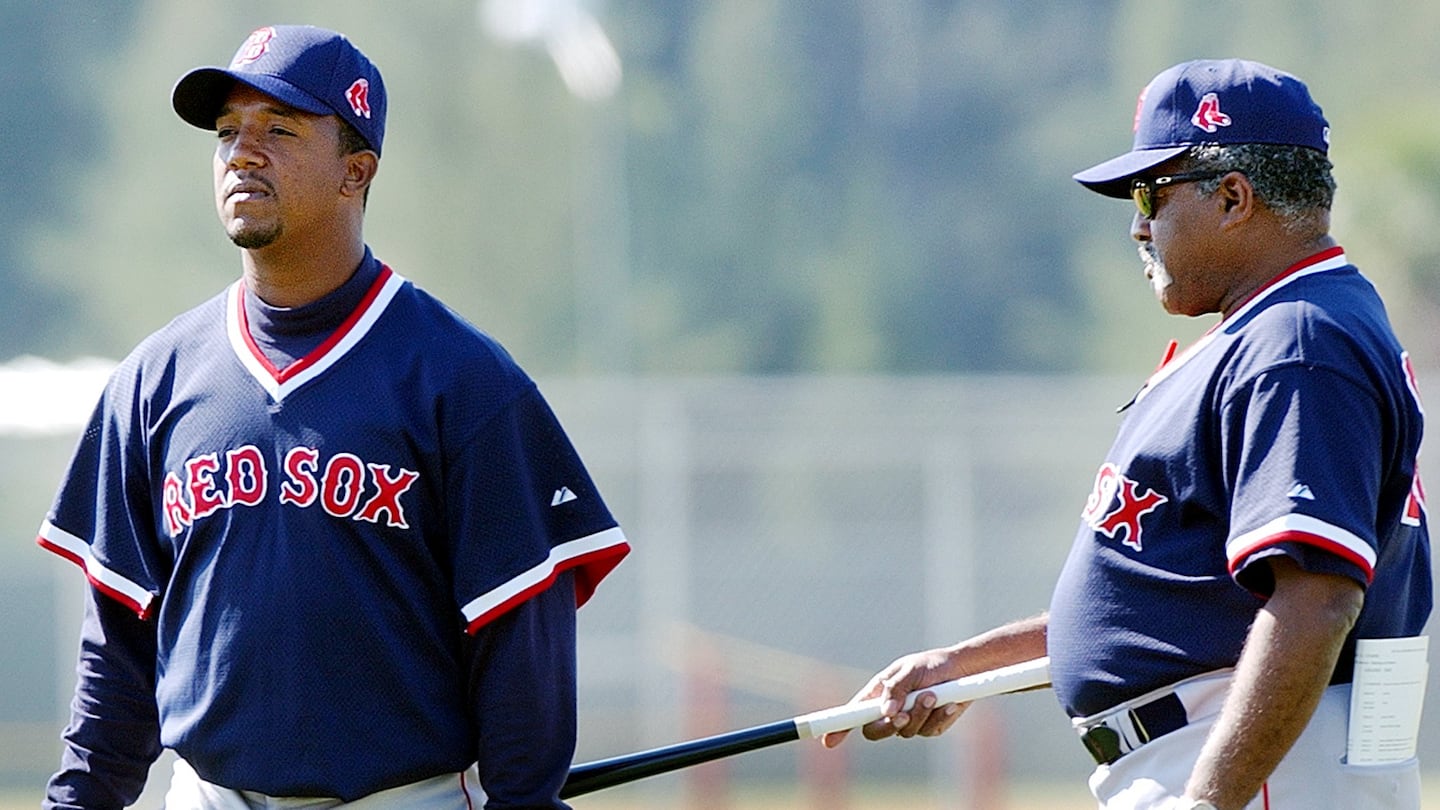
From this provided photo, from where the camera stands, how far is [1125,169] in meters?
3.41

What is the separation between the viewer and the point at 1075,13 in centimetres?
2381

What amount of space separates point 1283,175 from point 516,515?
1383 millimetres

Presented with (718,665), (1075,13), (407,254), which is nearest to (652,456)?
(718,665)

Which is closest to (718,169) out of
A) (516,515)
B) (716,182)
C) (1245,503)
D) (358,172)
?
(716,182)

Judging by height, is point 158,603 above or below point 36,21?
below

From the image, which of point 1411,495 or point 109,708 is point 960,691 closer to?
point 1411,495

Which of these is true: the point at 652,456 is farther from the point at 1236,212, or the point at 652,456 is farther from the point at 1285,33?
the point at 1236,212

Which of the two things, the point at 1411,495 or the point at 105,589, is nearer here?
the point at 1411,495

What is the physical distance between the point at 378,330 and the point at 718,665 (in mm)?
11318

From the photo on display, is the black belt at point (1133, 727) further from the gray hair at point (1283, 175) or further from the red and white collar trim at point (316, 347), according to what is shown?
the red and white collar trim at point (316, 347)

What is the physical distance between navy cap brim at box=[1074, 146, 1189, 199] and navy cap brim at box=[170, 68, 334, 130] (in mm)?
1325

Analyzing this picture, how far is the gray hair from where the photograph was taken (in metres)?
3.31

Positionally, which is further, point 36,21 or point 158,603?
point 36,21

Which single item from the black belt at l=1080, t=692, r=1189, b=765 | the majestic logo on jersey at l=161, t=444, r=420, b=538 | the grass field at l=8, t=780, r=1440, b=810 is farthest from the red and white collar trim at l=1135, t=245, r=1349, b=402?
the grass field at l=8, t=780, r=1440, b=810
